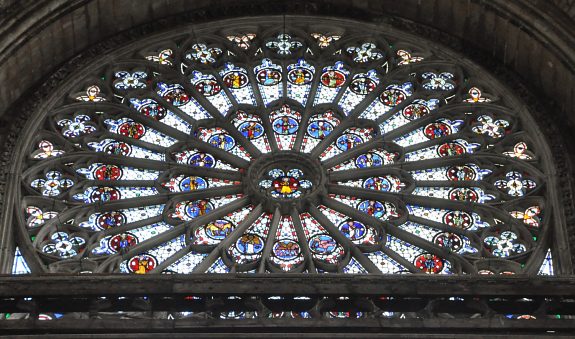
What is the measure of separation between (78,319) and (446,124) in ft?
21.9

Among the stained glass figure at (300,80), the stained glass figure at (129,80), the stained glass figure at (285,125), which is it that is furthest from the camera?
the stained glass figure at (129,80)

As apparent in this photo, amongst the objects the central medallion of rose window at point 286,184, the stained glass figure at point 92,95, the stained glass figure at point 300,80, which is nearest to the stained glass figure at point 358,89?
→ the stained glass figure at point 300,80

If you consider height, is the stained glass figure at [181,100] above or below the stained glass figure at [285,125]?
above

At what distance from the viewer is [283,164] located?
20.0 m

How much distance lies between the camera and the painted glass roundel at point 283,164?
18.8 m

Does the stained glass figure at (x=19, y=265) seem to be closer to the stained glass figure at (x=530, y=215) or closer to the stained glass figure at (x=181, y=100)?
the stained glass figure at (x=181, y=100)

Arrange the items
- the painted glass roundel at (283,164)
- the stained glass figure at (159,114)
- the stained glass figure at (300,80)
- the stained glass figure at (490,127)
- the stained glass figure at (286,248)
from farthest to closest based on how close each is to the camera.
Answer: the stained glass figure at (300,80) → the stained glass figure at (159,114) → the stained glass figure at (490,127) → the painted glass roundel at (283,164) → the stained glass figure at (286,248)

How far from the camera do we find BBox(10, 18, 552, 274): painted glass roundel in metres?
18.8

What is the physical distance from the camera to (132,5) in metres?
21.5

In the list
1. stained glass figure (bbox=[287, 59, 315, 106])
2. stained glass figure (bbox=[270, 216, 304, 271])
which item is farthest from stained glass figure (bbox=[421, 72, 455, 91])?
stained glass figure (bbox=[270, 216, 304, 271])

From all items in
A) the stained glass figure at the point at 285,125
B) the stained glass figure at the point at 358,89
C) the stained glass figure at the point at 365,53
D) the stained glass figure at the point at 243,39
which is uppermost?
the stained glass figure at the point at 243,39

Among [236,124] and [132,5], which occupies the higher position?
[132,5]

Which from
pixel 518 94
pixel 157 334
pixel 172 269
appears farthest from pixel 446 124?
pixel 157 334

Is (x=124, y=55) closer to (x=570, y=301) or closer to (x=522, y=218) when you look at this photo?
(x=522, y=218)
